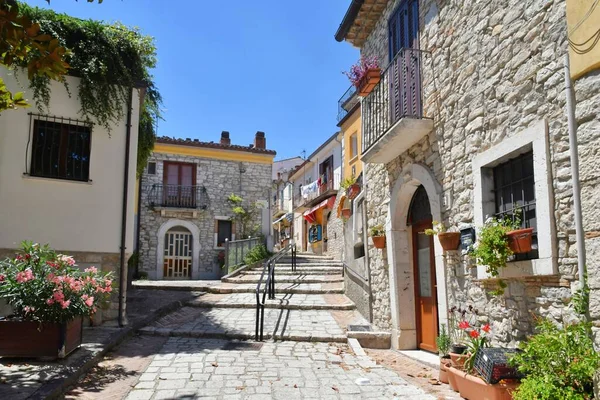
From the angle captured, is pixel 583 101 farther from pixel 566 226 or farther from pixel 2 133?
pixel 2 133

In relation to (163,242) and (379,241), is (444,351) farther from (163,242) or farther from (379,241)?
Answer: (163,242)

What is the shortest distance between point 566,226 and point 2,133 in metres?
7.98

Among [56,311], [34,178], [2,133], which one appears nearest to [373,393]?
[56,311]

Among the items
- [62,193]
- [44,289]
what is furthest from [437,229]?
[62,193]

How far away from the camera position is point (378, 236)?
855 centimetres

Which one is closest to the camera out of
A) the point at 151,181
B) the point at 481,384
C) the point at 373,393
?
the point at 481,384

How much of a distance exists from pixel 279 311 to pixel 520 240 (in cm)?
701

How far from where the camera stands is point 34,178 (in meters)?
7.98

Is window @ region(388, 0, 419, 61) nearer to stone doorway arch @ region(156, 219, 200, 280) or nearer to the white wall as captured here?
the white wall

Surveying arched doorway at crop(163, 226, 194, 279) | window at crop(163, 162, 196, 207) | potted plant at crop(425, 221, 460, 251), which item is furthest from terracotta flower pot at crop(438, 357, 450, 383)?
window at crop(163, 162, 196, 207)

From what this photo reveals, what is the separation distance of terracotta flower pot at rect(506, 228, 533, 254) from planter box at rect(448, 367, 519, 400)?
116cm

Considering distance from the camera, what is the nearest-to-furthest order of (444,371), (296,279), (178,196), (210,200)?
(444,371), (296,279), (178,196), (210,200)

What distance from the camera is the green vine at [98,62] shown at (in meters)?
8.15

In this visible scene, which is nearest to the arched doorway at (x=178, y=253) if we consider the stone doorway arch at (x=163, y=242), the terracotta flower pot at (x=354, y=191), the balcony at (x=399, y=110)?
the stone doorway arch at (x=163, y=242)
